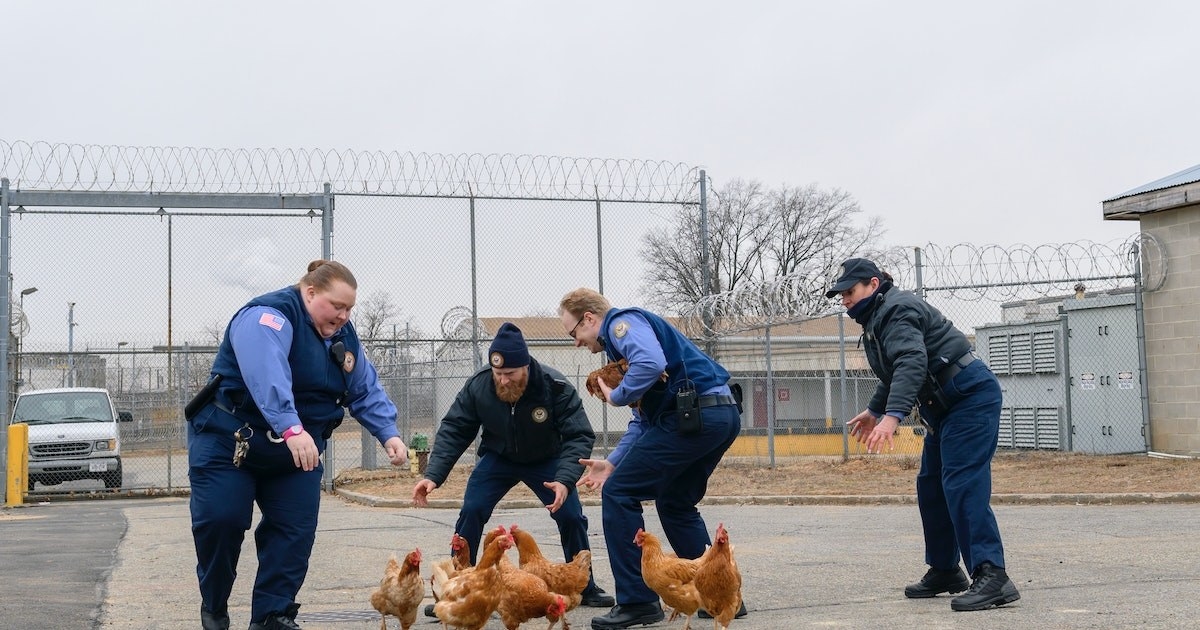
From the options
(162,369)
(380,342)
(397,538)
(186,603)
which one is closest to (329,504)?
(380,342)

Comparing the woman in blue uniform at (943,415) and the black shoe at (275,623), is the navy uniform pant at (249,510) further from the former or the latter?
the woman in blue uniform at (943,415)

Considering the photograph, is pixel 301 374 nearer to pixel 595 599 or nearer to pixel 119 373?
pixel 595 599

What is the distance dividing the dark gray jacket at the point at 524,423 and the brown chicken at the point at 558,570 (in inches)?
17.7

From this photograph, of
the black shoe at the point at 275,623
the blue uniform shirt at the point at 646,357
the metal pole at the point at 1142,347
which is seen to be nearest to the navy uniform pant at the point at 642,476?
the blue uniform shirt at the point at 646,357

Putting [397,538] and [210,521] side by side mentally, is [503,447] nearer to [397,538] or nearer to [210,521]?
[210,521]

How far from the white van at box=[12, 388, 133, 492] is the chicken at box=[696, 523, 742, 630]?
14.4 m

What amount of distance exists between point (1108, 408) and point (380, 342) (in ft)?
34.4

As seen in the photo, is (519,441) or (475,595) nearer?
(475,595)

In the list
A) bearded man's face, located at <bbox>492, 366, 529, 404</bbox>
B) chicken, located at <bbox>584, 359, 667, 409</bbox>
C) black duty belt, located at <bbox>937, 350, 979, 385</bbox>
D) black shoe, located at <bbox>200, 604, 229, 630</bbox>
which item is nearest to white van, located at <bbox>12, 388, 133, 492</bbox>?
bearded man's face, located at <bbox>492, 366, 529, 404</bbox>

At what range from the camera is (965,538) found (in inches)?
239

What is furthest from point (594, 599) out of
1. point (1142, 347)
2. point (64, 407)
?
point (64, 407)

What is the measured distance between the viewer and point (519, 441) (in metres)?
6.54

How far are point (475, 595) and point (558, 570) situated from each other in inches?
28.9

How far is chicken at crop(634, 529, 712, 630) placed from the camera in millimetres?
5504
